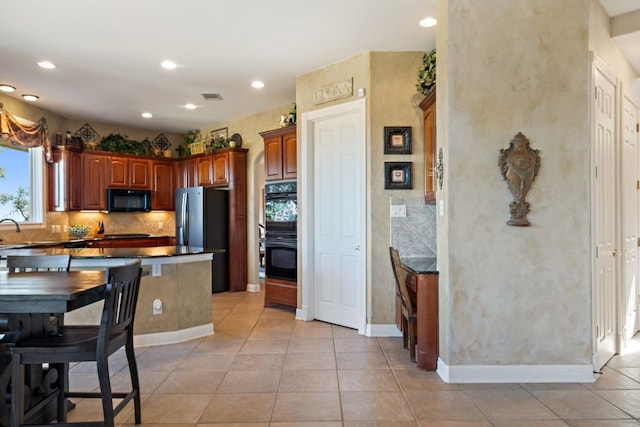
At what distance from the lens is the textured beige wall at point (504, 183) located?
3.05 m

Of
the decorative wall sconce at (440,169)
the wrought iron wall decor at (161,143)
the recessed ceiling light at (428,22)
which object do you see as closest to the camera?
the decorative wall sconce at (440,169)

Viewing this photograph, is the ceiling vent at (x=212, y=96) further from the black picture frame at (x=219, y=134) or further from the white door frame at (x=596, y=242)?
the white door frame at (x=596, y=242)

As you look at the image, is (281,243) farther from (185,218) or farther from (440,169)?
(440,169)

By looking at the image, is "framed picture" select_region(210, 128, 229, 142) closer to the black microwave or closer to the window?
the black microwave

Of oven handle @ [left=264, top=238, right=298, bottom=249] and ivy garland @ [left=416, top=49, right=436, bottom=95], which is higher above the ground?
ivy garland @ [left=416, top=49, right=436, bottom=95]

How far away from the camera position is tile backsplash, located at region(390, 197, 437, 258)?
4.30 meters

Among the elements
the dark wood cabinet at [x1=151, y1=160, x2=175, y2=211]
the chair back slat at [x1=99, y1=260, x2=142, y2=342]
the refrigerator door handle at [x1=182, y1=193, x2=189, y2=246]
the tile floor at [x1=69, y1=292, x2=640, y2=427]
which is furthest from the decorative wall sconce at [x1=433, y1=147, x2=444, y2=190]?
the dark wood cabinet at [x1=151, y1=160, x2=175, y2=211]

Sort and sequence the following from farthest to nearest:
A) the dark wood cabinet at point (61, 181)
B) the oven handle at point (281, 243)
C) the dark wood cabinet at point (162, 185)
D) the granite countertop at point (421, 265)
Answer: the dark wood cabinet at point (162, 185) → the dark wood cabinet at point (61, 181) → the oven handle at point (281, 243) → the granite countertop at point (421, 265)

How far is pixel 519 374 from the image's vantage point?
3.03 m

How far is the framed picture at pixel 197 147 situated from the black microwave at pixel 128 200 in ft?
3.57

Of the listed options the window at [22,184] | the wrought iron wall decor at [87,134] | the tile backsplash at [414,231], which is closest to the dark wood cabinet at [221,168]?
the wrought iron wall decor at [87,134]

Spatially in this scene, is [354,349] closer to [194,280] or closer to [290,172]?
[194,280]

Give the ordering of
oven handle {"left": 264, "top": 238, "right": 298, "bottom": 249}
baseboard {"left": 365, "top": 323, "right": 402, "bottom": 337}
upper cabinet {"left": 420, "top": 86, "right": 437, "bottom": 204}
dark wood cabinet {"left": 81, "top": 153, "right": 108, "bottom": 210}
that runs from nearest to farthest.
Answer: upper cabinet {"left": 420, "top": 86, "right": 437, "bottom": 204} < baseboard {"left": 365, "top": 323, "right": 402, "bottom": 337} < oven handle {"left": 264, "top": 238, "right": 298, "bottom": 249} < dark wood cabinet {"left": 81, "top": 153, "right": 108, "bottom": 210}

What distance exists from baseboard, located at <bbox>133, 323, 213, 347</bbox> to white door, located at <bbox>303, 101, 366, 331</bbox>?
136cm
